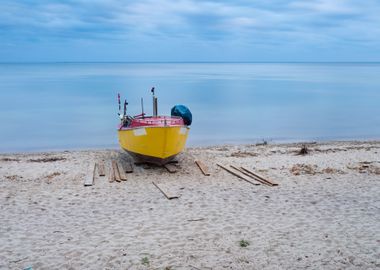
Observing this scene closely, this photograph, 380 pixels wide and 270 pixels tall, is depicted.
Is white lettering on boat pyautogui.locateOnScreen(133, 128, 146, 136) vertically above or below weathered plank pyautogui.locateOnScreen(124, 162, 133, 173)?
above

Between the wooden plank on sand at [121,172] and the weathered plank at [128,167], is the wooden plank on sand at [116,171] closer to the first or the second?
the wooden plank on sand at [121,172]

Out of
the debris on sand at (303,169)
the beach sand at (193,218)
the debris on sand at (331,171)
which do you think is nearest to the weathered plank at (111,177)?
the beach sand at (193,218)

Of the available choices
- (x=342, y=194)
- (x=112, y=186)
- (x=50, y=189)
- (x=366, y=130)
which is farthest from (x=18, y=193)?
(x=366, y=130)

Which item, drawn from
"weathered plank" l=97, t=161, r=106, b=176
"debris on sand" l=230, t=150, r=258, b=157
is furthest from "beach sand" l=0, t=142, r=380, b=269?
"debris on sand" l=230, t=150, r=258, b=157

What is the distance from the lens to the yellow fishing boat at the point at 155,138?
12.9 meters

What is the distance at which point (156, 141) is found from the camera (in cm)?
1303

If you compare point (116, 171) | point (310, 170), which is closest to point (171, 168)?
point (116, 171)

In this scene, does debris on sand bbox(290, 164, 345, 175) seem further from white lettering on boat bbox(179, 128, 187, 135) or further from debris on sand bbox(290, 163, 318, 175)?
white lettering on boat bbox(179, 128, 187, 135)

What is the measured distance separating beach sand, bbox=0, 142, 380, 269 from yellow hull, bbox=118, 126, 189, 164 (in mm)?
491

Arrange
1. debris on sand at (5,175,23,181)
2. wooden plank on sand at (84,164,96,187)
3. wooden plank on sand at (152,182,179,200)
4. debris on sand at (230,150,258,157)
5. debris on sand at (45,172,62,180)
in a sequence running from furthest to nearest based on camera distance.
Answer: debris on sand at (230,150,258,157) < debris on sand at (45,172,62,180) < debris on sand at (5,175,23,181) < wooden plank on sand at (84,164,96,187) < wooden plank on sand at (152,182,179,200)

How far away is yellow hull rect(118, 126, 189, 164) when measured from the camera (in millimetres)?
12914

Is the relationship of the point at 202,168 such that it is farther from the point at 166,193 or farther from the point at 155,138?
the point at 166,193

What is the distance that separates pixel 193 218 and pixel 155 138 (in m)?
4.69

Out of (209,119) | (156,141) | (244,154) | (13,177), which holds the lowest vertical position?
(209,119)
